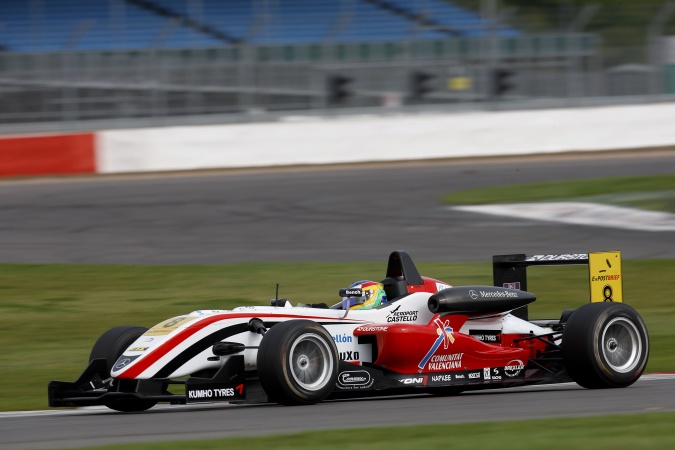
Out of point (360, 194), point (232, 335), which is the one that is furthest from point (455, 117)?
point (232, 335)

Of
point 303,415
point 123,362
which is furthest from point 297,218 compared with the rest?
point 303,415

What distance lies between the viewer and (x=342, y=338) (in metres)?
8.23

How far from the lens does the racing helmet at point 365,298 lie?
28.1 ft

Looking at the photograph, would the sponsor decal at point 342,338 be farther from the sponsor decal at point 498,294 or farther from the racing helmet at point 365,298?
the sponsor decal at point 498,294

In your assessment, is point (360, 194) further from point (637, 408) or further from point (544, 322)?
point (637, 408)

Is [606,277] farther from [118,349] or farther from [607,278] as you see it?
[118,349]

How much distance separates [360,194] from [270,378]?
14657 millimetres

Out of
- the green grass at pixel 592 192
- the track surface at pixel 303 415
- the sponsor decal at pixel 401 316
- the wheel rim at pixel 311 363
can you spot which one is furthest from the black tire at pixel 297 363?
the green grass at pixel 592 192

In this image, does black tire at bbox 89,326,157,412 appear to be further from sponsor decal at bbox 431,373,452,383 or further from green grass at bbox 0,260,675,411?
green grass at bbox 0,260,675,411

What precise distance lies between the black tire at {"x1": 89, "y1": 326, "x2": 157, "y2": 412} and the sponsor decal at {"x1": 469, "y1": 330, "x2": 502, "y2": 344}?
7.76ft

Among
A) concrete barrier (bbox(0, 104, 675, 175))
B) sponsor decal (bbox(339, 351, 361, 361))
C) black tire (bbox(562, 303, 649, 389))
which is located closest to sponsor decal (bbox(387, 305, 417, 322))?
sponsor decal (bbox(339, 351, 361, 361))

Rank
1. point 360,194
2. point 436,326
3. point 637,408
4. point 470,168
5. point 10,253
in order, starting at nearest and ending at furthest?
point 637,408
point 436,326
point 10,253
point 360,194
point 470,168

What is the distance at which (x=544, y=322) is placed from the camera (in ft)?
30.8

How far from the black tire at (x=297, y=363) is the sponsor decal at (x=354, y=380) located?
0.15 m
